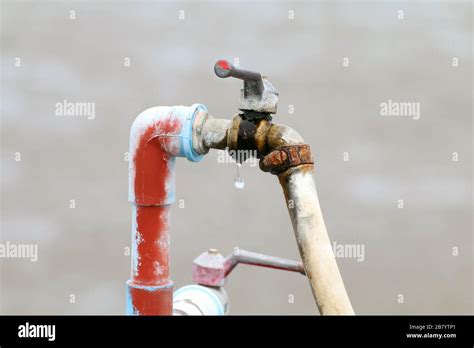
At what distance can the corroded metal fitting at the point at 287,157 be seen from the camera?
4.02 feet

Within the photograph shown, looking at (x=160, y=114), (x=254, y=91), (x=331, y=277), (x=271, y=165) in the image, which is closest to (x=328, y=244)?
(x=331, y=277)

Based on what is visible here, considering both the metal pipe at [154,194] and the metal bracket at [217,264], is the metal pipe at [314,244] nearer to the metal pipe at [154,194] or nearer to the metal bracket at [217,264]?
the metal pipe at [154,194]

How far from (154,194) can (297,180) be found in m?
0.29

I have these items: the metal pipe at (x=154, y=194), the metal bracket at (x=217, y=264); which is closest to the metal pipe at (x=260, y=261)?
the metal bracket at (x=217, y=264)

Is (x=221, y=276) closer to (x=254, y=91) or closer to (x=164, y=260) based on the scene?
(x=164, y=260)

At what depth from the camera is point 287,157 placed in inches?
48.3

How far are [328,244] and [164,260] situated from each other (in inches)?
13.9

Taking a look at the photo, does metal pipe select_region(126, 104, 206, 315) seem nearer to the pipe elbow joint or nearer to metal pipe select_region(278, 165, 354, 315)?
the pipe elbow joint

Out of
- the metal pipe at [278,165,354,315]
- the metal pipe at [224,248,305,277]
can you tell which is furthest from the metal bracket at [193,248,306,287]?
the metal pipe at [278,165,354,315]

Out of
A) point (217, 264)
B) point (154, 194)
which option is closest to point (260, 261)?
point (217, 264)

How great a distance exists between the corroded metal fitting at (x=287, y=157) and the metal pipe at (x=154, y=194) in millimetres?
168

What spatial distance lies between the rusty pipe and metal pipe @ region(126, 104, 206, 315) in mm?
55

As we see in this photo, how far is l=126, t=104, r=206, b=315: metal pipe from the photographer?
1321 mm
